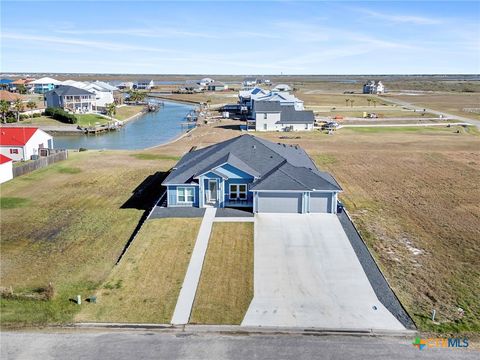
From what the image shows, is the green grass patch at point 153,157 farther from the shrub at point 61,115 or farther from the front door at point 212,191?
the shrub at point 61,115

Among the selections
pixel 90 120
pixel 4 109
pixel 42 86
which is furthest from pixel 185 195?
→ pixel 42 86

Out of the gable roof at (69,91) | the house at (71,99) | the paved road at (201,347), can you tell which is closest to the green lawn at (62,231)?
the paved road at (201,347)

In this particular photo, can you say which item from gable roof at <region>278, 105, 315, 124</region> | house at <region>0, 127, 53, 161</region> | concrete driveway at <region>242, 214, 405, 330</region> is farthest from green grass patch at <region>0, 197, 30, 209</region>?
gable roof at <region>278, 105, 315, 124</region>

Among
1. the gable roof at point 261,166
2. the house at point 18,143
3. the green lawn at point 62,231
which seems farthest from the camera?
the house at point 18,143

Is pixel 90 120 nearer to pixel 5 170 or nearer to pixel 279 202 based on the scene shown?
pixel 5 170

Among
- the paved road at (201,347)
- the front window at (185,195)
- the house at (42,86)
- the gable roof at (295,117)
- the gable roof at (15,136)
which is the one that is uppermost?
the house at (42,86)
